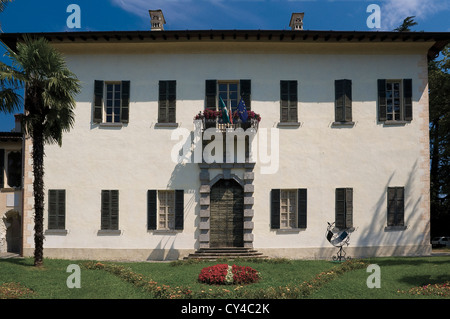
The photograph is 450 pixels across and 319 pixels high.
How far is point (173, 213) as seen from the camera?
56.6 feet

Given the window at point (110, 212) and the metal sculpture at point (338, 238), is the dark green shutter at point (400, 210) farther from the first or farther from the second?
the window at point (110, 212)

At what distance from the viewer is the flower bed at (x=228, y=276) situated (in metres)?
11.4

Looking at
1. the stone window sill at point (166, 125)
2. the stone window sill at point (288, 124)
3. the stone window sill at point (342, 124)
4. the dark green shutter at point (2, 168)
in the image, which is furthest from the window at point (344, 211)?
the dark green shutter at point (2, 168)

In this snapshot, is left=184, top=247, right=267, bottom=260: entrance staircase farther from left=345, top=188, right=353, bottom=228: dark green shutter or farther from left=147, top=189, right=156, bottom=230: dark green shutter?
left=345, top=188, right=353, bottom=228: dark green shutter

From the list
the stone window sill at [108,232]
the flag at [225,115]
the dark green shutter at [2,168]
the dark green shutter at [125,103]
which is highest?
the dark green shutter at [125,103]

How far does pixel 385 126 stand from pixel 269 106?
18.9 feet

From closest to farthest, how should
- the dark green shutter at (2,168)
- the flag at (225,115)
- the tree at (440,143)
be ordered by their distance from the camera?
the flag at (225,115) → the dark green shutter at (2,168) → the tree at (440,143)

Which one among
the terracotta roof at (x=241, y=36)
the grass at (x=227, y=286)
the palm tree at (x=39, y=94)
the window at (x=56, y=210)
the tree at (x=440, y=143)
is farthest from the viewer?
the tree at (x=440, y=143)

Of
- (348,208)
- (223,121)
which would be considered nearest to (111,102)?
(223,121)

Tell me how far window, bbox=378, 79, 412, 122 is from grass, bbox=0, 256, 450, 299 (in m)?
6.87

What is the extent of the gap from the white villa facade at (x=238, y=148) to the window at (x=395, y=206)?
48 mm

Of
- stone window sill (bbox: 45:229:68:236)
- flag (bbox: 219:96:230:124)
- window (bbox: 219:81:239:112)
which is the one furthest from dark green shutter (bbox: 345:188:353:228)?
stone window sill (bbox: 45:229:68:236)

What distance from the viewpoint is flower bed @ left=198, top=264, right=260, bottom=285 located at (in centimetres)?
1138

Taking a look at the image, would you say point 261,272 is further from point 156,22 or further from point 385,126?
point 156,22
